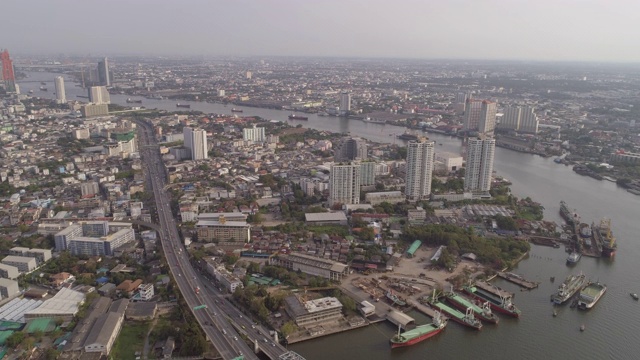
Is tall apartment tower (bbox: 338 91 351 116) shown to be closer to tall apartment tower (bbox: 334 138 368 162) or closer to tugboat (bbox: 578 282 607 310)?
tall apartment tower (bbox: 334 138 368 162)

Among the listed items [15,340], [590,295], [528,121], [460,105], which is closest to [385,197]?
[590,295]

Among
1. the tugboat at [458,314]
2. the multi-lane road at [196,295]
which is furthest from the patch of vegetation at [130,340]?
the tugboat at [458,314]

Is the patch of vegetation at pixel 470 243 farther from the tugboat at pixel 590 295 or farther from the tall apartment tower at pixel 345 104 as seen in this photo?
the tall apartment tower at pixel 345 104

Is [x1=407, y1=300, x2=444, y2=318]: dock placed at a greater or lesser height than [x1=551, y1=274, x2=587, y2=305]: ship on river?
lesser

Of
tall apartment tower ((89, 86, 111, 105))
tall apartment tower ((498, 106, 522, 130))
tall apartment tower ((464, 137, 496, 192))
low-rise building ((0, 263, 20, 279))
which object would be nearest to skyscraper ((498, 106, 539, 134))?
tall apartment tower ((498, 106, 522, 130))

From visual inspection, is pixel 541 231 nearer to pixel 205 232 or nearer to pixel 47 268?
pixel 205 232

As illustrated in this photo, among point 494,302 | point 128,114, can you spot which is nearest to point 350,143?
point 494,302
